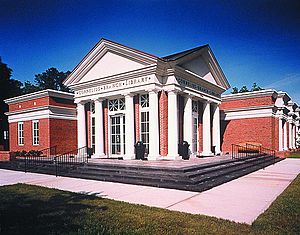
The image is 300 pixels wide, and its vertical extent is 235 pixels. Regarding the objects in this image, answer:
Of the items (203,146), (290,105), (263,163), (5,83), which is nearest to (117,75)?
(203,146)

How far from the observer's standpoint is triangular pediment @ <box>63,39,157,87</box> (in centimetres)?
1386

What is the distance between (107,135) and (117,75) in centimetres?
413

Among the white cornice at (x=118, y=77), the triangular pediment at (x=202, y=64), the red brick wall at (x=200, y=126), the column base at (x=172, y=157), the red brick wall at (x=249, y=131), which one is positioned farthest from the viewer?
the red brick wall at (x=249, y=131)

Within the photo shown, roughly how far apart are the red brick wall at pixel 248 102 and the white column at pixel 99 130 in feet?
43.0

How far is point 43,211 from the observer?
5.75 m

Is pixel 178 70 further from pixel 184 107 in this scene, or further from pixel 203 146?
pixel 203 146

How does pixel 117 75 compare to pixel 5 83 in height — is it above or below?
below

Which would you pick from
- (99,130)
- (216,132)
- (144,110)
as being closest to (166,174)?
(144,110)

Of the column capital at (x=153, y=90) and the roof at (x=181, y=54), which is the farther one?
the roof at (x=181, y=54)

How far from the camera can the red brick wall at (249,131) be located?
68.8 ft

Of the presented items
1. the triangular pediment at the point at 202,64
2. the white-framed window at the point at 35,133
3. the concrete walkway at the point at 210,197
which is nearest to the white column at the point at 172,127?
the triangular pediment at the point at 202,64

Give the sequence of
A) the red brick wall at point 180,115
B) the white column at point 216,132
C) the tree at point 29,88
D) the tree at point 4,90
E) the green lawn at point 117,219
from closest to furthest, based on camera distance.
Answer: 1. the green lawn at point 117,219
2. the red brick wall at point 180,115
3. the white column at point 216,132
4. the tree at point 4,90
5. the tree at point 29,88

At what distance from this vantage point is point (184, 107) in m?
15.1

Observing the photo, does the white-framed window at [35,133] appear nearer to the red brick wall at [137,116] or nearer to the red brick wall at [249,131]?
the red brick wall at [137,116]
